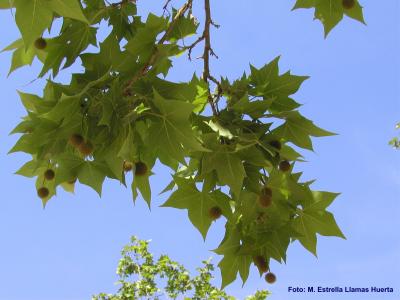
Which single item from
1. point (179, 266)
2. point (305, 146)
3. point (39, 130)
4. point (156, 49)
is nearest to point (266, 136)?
point (305, 146)

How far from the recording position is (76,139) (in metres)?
2.53

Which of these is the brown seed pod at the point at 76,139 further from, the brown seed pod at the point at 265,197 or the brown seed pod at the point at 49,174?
the brown seed pod at the point at 265,197

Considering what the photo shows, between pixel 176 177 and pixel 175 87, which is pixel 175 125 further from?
pixel 176 177

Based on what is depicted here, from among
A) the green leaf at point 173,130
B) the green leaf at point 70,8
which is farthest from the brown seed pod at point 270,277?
the green leaf at point 70,8

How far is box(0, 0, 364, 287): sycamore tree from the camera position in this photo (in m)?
2.52

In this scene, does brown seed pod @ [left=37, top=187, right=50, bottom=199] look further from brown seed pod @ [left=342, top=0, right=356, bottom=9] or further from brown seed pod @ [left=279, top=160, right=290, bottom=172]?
brown seed pod @ [left=342, top=0, right=356, bottom=9]

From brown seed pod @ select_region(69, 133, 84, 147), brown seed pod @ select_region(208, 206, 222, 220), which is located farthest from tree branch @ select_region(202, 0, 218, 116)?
brown seed pod @ select_region(69, 133, 84, 147)

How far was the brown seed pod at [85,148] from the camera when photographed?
2.53m

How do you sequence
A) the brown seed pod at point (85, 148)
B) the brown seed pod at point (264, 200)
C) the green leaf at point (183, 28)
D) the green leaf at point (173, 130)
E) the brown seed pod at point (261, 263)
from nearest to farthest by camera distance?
the green leaf at point (173, 130), the brown seed pod at point (85, 148), the brown seed pod at point (264, 200), the brown seed pod at point (261, 263), the green leaf at point (183, 28)

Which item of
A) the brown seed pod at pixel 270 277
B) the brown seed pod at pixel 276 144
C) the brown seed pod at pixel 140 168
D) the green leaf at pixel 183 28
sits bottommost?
the brown seed pod at pixel 270 277

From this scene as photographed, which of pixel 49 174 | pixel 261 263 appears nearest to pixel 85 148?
pixel 49 174

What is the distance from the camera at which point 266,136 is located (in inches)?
111

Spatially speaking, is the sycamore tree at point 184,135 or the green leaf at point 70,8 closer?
the green leaf at point 70,8

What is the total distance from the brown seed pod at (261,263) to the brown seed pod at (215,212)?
0.32 m
